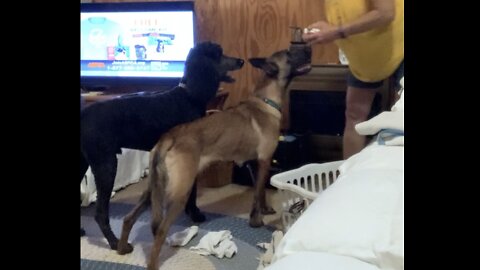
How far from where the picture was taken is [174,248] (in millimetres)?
2328

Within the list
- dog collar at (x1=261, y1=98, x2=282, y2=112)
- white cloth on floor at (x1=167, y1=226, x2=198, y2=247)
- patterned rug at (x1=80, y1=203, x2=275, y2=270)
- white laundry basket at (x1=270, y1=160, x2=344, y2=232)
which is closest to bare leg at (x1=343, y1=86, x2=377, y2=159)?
white laundry basket at (x1=270, y1=160, x2=344, y2=232)

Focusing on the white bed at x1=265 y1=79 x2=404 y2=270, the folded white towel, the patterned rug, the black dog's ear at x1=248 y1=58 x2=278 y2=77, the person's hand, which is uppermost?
the person's hand

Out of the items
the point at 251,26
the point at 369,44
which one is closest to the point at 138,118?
the point at 369,44

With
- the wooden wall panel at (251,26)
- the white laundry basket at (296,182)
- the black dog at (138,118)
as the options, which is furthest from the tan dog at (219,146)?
the wooden wall panel at (251,26)

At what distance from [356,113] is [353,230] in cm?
155

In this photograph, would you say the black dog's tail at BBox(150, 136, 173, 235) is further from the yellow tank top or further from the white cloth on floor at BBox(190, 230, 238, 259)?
the yellow tank top

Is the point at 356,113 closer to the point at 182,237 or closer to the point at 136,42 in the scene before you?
the point at 182,237

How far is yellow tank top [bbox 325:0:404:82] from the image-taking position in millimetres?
2174

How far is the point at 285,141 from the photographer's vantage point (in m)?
3.01

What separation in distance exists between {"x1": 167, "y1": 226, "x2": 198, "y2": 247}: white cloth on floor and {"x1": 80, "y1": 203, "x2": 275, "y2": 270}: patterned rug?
0.02m

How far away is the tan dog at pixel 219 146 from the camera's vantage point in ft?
7.14

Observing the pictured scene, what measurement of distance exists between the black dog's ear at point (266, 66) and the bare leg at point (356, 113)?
438 millimetres
